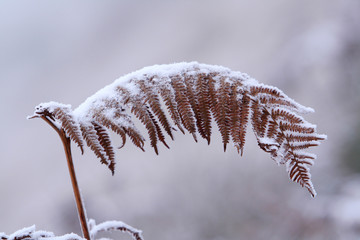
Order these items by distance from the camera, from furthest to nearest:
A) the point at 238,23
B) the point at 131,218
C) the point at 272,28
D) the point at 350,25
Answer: the point at 238,23 < the point at 272,28 < the point at 131,218 < the point at 350,25

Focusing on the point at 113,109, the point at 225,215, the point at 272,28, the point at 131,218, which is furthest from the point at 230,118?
the point at 272,28

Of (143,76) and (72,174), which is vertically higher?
(143,76)

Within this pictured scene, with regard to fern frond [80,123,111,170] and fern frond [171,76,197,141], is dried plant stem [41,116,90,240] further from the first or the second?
fern frond [171,76,197,141]

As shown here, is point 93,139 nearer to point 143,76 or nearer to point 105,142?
point 105,142

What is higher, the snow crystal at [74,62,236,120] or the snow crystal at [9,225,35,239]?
the snow crystal at [74,62,236,120]

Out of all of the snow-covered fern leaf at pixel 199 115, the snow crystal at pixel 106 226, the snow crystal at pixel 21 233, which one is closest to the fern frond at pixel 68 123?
the snow-covered fern leaf at pixel 199 115

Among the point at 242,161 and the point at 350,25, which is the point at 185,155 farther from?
the point at 350,25

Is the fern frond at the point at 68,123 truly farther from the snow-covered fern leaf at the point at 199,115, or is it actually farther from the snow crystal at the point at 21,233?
the snow crystal at the point at 21,233

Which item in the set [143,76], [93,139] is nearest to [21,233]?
[93,139]

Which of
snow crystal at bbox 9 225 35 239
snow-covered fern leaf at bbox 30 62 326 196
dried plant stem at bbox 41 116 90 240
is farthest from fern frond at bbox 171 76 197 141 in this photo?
snow crystal at bbox 9 225 35 239
